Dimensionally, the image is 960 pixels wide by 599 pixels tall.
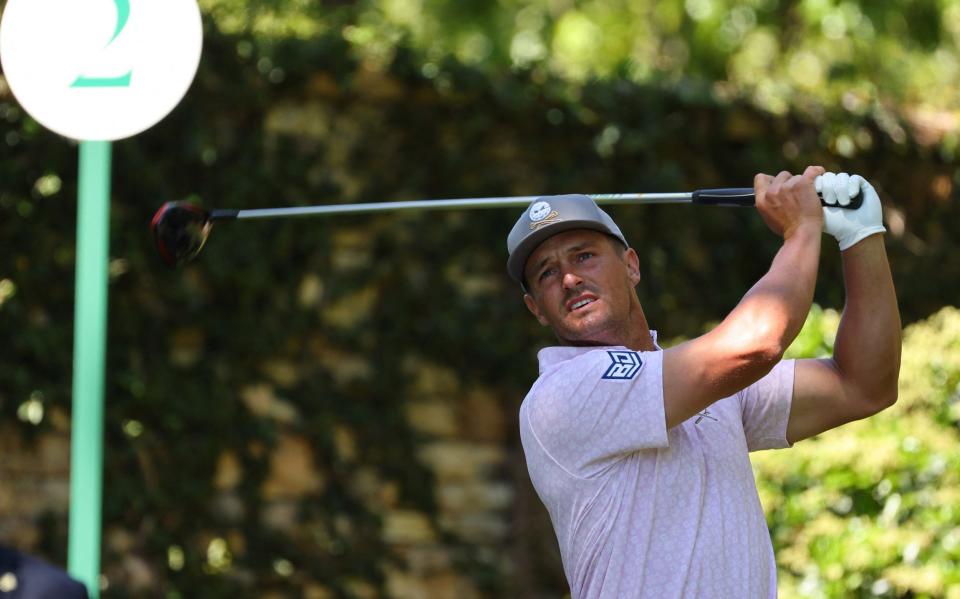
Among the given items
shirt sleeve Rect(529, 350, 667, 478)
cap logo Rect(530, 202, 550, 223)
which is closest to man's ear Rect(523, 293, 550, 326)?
cap logo Rect(530, 202, 550, 223)

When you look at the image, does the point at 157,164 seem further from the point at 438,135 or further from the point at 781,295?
the point at 781,295

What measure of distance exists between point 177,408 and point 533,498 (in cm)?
173

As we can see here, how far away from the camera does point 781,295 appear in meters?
2.58

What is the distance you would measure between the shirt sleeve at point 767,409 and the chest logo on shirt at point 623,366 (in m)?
0.40

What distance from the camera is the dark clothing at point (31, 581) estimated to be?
297 cm

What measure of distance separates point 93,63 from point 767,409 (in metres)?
1.91

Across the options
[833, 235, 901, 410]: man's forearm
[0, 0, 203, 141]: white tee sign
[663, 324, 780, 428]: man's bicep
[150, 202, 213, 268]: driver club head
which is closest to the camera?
[663, 324, 780, 428]: man's bicep

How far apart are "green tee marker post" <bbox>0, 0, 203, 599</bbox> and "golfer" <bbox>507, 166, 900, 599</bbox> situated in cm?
118

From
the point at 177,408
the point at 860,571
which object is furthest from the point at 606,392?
the point at 177,408

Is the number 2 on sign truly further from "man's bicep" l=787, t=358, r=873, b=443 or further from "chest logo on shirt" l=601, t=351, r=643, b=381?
"man's bicep" l=787, t=358, r=873, b=443

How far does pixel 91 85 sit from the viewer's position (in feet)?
11.6

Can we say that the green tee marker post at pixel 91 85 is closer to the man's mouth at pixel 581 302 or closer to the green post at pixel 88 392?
the green post at pixel 88 392

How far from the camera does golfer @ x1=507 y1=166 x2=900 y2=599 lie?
2.54 metres

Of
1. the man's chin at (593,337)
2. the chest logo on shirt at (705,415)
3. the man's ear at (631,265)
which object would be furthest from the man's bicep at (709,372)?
the man's ear at (631,265)
